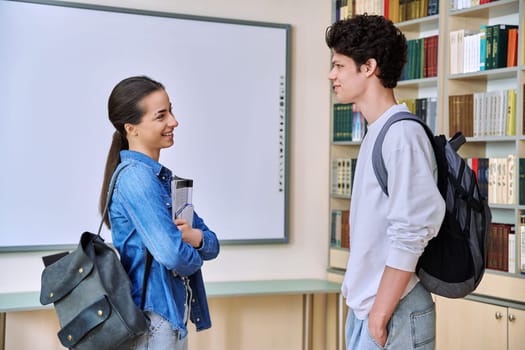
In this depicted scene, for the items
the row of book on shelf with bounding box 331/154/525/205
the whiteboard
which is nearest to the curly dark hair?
the row of book on shelf with bounding box 331/154/525/205

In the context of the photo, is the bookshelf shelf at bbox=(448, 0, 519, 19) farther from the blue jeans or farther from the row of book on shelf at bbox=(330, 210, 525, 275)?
the blue jeans

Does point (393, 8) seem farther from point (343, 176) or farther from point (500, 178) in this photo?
point (500, 178)

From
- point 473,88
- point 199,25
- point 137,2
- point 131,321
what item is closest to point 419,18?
point 473,88

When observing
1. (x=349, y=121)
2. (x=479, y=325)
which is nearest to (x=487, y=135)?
(x=479, y=325)

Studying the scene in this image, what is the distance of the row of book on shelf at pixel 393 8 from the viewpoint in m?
3.84

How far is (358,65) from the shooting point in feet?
6.08

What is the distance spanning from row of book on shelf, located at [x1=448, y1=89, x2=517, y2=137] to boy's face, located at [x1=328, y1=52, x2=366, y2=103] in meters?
1.76

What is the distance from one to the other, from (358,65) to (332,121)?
8.62ft

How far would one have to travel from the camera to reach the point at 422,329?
1761 millimetres

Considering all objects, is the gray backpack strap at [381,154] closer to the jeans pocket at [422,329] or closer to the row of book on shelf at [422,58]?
the jeans pocket at [422,329]

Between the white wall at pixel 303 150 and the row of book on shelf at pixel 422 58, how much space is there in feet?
2.21

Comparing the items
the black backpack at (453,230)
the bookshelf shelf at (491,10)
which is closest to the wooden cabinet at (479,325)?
the bookshelf shelf at (491,10)

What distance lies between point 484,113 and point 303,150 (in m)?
1.24

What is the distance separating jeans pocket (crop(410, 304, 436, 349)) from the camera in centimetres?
175
